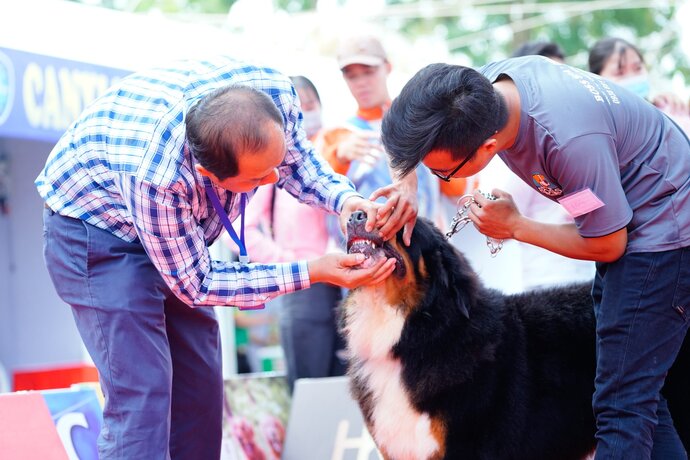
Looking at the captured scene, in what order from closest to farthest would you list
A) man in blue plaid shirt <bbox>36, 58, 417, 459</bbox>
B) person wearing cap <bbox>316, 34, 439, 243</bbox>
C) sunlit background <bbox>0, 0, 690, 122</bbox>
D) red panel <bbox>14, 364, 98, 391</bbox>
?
man in blue plaid shirt <bbox>36, 58, 417, 459</bbox>, person wearing cap <bbox>316, 34, 439, 243</bbox>, sunlit background <bbox>0, 0, 690, 122</bbox>, red panel <bbox>14, 364, 98, 391</bbox>

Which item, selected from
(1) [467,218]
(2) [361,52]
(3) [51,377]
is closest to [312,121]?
(2) [361,52]

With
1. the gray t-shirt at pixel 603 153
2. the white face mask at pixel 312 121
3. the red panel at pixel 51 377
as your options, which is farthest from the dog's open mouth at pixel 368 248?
the red panel at pixel 51 377

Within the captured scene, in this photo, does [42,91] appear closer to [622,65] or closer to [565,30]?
[622,65]

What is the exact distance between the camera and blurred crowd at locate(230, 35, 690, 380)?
4.81 m

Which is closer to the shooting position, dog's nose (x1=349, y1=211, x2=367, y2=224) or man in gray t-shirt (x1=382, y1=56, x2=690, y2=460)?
man in gray t-shirt (x1=382, y1=56, x2=690, y2=460)

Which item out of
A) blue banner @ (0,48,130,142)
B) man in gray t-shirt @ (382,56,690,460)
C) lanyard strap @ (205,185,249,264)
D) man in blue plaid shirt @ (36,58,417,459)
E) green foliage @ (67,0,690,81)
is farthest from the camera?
green foliage @ (67,0,690,81)

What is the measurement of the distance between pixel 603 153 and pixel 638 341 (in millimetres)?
660

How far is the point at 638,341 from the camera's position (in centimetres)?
283

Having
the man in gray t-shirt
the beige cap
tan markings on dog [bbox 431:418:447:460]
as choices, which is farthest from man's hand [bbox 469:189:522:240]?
the beige cap

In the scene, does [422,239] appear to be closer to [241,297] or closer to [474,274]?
[474,274]

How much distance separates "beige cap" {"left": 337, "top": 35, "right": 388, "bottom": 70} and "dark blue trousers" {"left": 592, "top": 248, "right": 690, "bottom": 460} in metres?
2.47

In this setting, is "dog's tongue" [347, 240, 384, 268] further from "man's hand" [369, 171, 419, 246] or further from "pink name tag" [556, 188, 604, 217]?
"pink name tag" [556, 188, 604, 217]

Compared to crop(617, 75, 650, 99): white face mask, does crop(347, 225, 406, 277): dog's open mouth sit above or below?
below

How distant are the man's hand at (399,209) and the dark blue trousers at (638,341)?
0.85 metres
